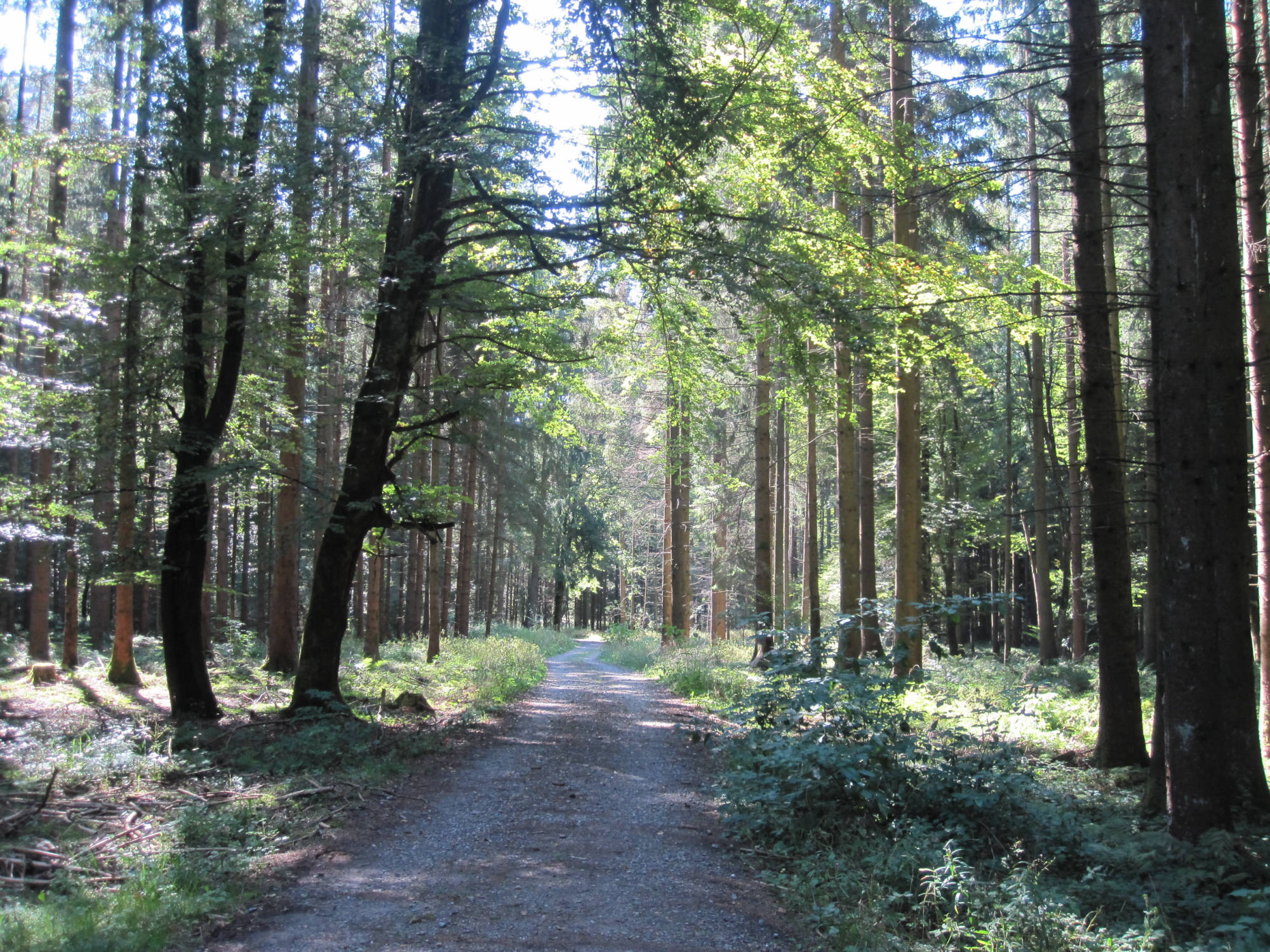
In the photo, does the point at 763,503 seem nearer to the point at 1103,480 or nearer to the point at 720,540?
the point at 720,540

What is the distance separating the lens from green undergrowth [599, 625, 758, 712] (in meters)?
13.4

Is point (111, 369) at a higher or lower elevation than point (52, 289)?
lower

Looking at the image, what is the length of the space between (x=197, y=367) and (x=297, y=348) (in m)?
1.82

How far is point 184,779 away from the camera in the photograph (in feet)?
22.6

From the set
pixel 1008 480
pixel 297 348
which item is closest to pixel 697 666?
pixel 297 348

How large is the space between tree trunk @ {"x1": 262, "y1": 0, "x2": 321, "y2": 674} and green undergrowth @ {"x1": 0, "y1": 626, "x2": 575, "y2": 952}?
1.01 m

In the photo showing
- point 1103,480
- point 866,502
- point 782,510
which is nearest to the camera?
point 1103,480

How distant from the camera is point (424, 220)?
10.1m

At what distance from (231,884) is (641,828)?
2.95m

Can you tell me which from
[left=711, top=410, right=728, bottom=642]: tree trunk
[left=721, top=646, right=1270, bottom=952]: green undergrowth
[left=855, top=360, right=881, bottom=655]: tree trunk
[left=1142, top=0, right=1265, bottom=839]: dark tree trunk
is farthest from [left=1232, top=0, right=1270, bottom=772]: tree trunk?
[left=711, top=410, right=728, bottom=642]: tree trunk

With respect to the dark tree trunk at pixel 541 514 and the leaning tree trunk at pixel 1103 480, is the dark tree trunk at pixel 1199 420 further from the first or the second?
the dark tree trunk at pixel 541 514

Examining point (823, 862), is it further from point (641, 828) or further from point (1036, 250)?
point (1036, 250)

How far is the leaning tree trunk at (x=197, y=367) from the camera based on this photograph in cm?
965

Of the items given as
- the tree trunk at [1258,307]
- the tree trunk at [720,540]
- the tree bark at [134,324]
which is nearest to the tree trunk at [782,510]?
the tree trunk at [720,540]
